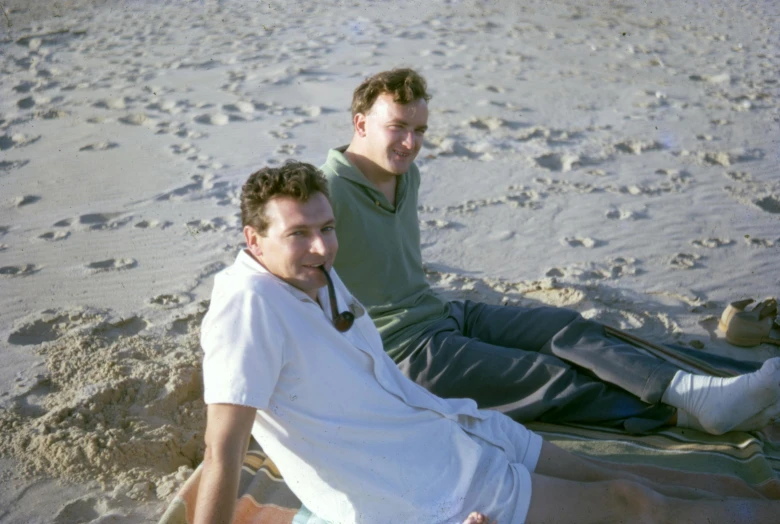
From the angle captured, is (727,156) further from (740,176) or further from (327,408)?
(327,408)

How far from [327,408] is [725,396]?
1.64m

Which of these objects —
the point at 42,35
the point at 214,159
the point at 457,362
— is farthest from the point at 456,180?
the point at 42,35

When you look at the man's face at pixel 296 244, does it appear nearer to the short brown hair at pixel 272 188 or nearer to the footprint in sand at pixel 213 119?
the short brown hair at pixel 272 188

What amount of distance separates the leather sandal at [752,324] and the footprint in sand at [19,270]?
3.56 m

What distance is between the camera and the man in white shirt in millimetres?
1908

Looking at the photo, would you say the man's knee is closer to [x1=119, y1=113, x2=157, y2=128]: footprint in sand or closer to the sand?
the sand

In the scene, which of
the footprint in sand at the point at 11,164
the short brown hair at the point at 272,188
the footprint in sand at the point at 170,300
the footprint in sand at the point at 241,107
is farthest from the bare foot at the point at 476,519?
the footprint in sand at the point at 241,107

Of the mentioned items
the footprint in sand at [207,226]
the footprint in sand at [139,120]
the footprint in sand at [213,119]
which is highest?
the footprint in sand at [213,119]

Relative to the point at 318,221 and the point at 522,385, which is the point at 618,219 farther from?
the point at 318,221

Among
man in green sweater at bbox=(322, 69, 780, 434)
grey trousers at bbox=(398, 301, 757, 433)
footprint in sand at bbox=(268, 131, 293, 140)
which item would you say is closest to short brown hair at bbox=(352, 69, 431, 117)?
man in green sweater at bbox=(322, 69, 780, 434)

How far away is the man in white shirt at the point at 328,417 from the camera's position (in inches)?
75.1

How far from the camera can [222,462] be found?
1866mm

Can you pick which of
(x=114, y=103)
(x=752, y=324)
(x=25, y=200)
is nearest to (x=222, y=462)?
(x=752, y=324)

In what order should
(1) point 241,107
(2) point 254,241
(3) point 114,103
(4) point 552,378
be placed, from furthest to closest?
(3) point 114,103 < (1) point 241,107 < (4) point 552,378 < (2) point 254,241
